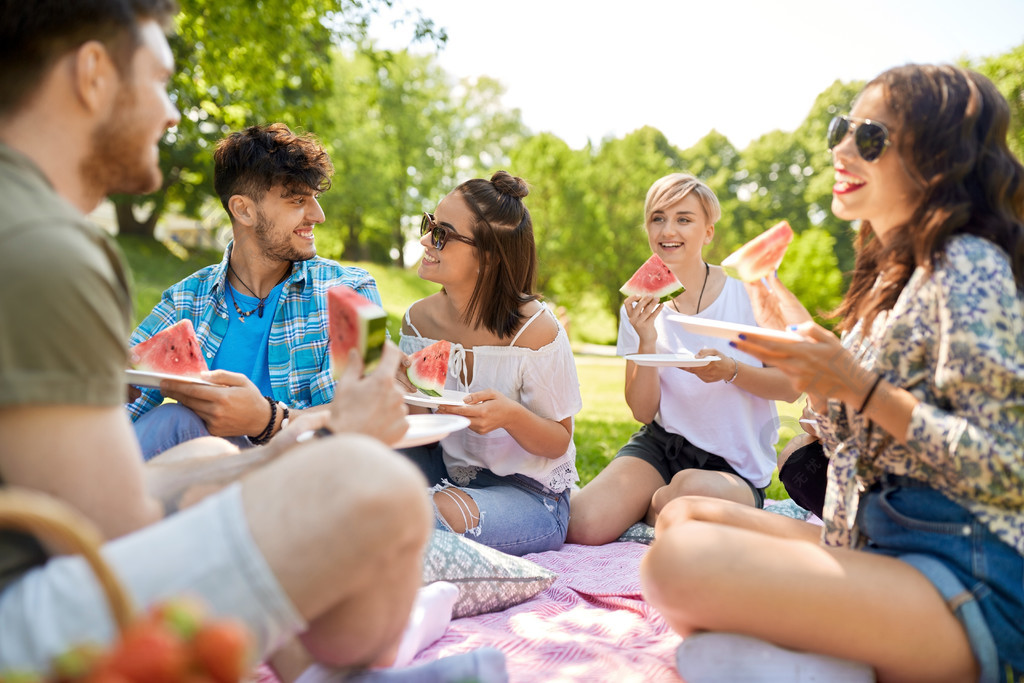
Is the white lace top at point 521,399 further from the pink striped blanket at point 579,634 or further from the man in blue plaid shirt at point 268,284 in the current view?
the man in blue plaid shirt at point 268,284

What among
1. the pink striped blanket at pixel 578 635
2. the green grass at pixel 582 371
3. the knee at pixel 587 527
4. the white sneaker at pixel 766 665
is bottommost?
the green grass at pixel 582 371

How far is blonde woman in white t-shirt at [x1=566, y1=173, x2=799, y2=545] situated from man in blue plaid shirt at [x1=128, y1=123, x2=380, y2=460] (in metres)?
1.91

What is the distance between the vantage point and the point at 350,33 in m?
12.9

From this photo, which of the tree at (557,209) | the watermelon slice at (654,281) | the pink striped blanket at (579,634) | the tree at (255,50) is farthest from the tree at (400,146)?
the pink striped blanket at (579,634)

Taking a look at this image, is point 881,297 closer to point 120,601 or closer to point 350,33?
point 120,601

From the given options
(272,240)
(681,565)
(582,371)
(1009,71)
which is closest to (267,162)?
(272,240)

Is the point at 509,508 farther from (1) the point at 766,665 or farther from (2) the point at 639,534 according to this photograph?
(1) the point at 766,665

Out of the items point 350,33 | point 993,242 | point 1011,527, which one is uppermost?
point 350,33

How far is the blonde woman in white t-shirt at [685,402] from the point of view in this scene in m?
4.84

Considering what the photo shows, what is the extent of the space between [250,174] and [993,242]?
3924 mm

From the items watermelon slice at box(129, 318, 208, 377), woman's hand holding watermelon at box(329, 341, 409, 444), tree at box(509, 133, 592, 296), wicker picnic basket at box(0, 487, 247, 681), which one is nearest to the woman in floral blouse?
woman's hand holding watermelon at box(329, 341, 409, 444)

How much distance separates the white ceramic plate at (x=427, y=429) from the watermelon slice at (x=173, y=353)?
163cm

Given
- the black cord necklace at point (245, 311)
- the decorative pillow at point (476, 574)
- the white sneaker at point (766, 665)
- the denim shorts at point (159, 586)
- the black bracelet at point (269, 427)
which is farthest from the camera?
the black cord necklace at point (245, 311)

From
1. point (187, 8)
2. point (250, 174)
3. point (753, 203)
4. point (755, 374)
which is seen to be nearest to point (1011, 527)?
point (755, 374)
